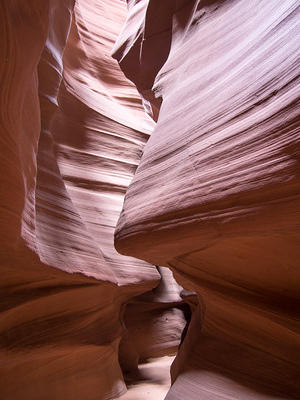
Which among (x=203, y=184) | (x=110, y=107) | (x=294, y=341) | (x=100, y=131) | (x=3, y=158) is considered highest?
(x=110, y=107)

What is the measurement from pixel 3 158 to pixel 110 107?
124 inches

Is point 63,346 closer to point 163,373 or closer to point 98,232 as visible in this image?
point 98,232

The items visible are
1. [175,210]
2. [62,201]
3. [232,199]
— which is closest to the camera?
[232,199]

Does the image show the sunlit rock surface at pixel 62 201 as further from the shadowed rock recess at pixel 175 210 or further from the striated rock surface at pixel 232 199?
the striated rock surface at pixel 232 199

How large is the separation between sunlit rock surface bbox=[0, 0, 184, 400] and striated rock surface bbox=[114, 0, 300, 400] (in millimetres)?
751

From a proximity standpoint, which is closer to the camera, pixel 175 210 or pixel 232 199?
pixel 232 199

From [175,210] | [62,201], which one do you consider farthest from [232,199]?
[62,201]

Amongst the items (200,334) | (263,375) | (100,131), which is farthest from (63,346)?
(100,131)

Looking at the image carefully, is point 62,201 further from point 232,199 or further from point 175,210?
point 232,199

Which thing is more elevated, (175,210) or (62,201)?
(62,201)

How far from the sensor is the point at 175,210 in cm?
172

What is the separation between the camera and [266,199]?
1371mm

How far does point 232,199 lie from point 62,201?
85.2 inches

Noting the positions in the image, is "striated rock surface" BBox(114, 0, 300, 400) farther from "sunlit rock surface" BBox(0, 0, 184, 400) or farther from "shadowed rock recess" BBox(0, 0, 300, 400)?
"sunlit rock surface" BBox(0, 0, 184, 400)
